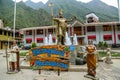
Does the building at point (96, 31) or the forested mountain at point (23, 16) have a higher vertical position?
the forested mountain at point (23, 16)

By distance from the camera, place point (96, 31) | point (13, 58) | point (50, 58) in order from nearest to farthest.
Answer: point (50, 58) → point (13, 58) → point (96, 31)

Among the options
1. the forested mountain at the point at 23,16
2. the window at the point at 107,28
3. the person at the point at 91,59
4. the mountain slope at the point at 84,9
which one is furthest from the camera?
the mountain slope at the point at 84,9

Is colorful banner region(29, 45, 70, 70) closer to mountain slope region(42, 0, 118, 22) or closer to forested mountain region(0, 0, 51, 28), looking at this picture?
forested mountain region(0, 0, 51, 28)

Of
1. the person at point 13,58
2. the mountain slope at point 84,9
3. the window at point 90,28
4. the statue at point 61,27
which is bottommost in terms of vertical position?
the person at point 13,58

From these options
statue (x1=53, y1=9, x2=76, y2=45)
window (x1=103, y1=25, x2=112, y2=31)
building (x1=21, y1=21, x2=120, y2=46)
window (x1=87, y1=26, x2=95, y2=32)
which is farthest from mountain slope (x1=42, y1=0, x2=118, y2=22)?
statue (x1=53, y1=9, x2=76, y2=45)

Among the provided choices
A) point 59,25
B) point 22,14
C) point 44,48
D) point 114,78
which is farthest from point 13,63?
point 22,14

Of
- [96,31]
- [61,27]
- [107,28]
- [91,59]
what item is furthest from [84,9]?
[91,59]

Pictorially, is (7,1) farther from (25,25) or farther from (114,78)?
(114,78)

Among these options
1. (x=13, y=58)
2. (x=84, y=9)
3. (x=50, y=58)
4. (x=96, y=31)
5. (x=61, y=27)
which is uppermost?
(x=84, y=9)

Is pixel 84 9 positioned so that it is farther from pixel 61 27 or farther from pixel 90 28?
pixel 61 27

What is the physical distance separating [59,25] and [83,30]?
81.0ft

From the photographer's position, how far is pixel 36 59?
8.27m

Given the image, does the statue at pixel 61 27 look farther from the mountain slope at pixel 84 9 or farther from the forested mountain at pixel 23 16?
the mountain slope at pixel 84 9

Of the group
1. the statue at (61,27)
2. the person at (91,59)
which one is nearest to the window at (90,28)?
the statue at (61,27)
